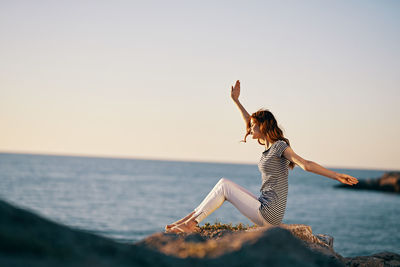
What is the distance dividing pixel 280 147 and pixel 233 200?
127 centimetres

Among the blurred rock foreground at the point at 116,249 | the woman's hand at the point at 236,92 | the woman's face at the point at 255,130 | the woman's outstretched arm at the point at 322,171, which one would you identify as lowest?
the blurred rock foreground at the point at 116,249

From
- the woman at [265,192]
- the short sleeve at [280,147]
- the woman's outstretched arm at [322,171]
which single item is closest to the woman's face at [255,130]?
the woman at [265,192]

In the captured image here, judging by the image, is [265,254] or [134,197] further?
[134,197]

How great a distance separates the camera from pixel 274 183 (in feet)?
22.7

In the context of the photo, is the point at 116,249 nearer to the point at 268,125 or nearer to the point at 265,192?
the point at 265,192

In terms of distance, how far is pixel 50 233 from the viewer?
115 inches

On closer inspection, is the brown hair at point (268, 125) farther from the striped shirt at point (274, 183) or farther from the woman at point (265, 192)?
the striped shirt at point (274, 183)

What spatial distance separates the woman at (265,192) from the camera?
6.74 m

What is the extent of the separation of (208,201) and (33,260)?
440 centimetres

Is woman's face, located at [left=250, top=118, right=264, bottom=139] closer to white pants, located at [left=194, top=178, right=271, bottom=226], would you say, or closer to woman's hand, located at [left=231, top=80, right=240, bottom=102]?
white pants, located at [left=194, top=178, right=271, bottom=226]

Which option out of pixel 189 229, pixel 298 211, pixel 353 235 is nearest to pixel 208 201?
pixel 189 229

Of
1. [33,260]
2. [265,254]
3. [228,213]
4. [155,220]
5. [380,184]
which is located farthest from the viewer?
[380,184]

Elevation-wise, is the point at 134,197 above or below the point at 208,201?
below

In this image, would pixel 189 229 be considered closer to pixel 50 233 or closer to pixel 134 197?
pixel 50 233
